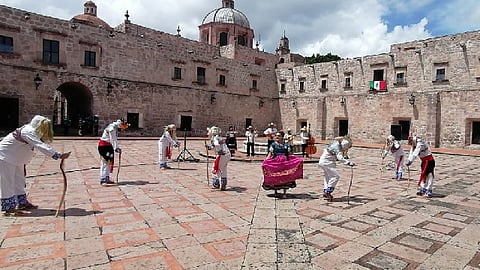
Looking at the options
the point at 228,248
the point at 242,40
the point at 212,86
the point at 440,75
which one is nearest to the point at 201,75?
the point at 212,86

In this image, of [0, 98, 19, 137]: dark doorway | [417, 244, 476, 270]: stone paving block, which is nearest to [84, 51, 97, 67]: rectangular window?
[0, 98, 19, 137]: dark doorway

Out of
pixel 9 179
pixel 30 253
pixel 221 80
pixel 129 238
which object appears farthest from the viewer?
pixel 221 80

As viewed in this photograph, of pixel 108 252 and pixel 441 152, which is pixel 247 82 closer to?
pixel 441 152

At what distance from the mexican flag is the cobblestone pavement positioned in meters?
17.8

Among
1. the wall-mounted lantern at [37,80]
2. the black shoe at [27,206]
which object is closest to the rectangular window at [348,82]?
the wall-mounted lantern at [37,80]

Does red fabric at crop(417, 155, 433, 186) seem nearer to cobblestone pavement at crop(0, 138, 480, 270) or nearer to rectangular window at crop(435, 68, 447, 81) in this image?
cobblestone pavement at crop(0, 138, 480, 270)

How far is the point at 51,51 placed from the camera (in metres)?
18.1

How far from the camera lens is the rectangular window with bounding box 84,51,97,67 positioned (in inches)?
763

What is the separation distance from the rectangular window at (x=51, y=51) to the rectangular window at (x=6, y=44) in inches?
62.4

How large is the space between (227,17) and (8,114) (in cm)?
2580

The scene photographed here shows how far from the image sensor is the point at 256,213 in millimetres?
4961

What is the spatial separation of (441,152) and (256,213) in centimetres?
1643

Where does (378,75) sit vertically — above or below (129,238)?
above

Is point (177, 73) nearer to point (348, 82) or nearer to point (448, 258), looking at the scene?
point (348, 82)
